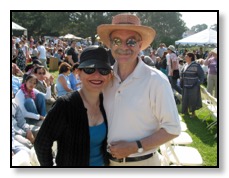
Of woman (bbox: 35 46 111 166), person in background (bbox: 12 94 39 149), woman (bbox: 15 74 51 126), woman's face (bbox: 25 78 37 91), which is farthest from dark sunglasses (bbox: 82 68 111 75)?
woman's face (bbox: 25 78 37 91)

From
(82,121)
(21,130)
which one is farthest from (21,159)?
(82,121)

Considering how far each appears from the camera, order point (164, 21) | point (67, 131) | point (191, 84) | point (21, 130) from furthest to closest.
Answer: point (191, 84) < point (21, 130) < point (164, 21) < point (67, 131)

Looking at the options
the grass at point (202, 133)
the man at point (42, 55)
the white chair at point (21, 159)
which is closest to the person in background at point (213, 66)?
the grass at point (202, 133)

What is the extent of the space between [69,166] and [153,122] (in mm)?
518

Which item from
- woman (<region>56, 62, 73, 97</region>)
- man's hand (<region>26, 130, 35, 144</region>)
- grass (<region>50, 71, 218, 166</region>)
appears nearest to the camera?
man's hand (<region>26, 130, 35, 144</region>)

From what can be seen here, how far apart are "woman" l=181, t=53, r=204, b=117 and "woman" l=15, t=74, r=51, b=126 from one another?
2316mm

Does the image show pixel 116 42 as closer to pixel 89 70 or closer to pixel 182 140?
pixel 89 70

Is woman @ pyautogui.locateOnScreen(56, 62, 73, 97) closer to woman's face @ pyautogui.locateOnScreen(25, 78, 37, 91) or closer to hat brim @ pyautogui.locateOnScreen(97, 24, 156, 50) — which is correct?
woman's face @ pyautogui.locateOnScreen(25, 78, 37, 91)

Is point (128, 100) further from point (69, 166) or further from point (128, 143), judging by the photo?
point (69, 166)

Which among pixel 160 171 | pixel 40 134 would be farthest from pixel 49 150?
pixel 160 171

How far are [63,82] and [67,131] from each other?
2.77 meters

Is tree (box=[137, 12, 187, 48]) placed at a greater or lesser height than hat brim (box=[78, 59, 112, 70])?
greater

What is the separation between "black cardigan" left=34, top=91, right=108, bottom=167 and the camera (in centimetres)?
153

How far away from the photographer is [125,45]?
1.64 metres
